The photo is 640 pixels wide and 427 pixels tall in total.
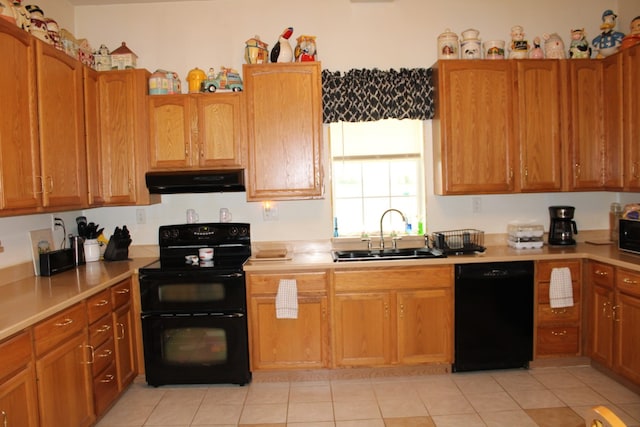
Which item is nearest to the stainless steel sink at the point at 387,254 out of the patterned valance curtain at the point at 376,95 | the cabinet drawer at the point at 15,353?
the patterned valance curtain at the point at 376,95

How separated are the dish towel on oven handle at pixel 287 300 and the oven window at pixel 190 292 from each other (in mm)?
403

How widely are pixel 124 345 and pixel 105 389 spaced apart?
0.35 metres

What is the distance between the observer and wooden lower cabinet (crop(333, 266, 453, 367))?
3.30 m

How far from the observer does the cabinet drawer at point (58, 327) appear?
2.18 metres

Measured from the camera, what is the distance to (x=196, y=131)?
3.48m

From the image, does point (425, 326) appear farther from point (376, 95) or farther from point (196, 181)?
point (196, 181)

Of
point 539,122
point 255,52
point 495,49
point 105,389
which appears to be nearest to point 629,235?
point 539,122

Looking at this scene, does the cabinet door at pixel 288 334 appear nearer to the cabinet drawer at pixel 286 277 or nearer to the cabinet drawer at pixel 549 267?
the cabinet drawer at pixel 286 277

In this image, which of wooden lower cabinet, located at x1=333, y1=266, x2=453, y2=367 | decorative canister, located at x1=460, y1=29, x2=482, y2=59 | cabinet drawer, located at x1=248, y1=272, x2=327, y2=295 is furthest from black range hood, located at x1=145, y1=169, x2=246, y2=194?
decorative canister, located at x1=460, y1=29, x2=482, y2=59

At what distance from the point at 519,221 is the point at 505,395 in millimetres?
1532

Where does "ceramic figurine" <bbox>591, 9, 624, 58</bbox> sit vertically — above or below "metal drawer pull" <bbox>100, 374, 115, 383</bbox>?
above

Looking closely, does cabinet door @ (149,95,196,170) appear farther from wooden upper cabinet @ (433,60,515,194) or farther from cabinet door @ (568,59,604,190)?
cabinet door @ (568,59,604,190)

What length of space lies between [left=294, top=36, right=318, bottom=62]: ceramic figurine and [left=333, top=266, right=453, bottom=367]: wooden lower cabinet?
1.68 metres

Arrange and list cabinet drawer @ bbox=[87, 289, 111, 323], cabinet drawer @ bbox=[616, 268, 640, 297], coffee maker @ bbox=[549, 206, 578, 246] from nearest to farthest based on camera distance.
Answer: cabinet drawer @ bbox=[87, 289, 111, 323], cabinet drawer @ bbox=[616, 268, 640, 297], coffee maker @ bbox=[549, 206, 578, 246]
